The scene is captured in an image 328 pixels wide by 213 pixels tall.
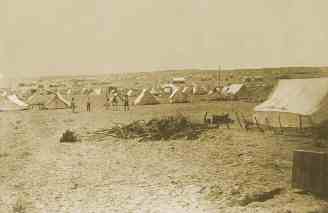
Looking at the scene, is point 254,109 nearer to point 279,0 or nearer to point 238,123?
point 238,123

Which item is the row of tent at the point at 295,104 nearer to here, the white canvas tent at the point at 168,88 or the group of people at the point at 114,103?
the white canvas tent at the point at 168,88

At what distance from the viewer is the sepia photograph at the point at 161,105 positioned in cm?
388

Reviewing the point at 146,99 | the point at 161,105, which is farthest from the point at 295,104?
the point at 146,99

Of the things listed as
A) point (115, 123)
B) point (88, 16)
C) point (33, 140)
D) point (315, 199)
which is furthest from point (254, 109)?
point (33, 140)

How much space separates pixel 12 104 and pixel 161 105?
1.35 metres

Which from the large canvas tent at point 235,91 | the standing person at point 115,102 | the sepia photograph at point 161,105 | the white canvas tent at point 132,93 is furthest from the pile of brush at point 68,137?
the large canvas tent at point 235,91

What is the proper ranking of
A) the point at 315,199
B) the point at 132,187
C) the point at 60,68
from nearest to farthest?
1. the point at 315,199
2. the point at 132,187
3. the point at 60,68

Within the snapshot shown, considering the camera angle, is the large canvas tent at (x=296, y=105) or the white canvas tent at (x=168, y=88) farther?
the white canvas tent at (x=168, y=88)

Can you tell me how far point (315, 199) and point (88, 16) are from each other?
243cm

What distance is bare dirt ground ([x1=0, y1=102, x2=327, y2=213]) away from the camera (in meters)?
3.84

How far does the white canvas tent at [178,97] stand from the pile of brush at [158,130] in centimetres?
14

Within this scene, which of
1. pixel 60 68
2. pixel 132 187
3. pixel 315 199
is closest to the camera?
pixel 315 199

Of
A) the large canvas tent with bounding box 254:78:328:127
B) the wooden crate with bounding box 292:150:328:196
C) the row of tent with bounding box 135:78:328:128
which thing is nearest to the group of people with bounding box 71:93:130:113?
the row of tent with bounding box 135:78:328:128

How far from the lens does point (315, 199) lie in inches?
→ 146
